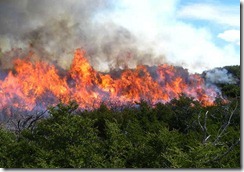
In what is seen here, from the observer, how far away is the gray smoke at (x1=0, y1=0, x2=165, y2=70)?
8.17 m

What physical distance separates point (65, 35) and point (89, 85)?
1158mm

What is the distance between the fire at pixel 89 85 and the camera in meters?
8.83

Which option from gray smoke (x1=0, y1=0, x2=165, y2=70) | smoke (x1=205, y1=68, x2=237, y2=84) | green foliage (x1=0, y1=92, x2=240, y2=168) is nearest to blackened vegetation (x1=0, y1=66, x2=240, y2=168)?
green foliage (x1=0, y1=92, x2=240, y2=168)

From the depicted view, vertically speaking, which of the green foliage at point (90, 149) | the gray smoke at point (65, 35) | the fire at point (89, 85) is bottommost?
the green foliage at point (90, 149)

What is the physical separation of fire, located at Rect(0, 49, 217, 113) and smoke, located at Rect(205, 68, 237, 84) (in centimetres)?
19

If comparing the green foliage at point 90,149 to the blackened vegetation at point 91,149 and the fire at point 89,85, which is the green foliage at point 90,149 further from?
the fire at point 89,85

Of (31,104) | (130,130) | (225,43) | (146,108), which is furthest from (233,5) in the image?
(146,108)

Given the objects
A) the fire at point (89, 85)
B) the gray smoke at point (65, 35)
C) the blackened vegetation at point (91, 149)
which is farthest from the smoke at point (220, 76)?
the gray smoke at point (65, 35)

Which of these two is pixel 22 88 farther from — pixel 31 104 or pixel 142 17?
pixel 142 17

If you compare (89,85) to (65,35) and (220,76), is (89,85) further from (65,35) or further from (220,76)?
(220,76)

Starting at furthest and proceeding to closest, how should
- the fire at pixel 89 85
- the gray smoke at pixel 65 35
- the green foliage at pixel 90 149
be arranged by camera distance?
1. the fire at pixel 89 85
2. the gray smoke at pixel 65 35
3. the green foliage at pixel 90 149

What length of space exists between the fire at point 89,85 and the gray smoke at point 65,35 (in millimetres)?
204

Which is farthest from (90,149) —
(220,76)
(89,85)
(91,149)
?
(220,76)

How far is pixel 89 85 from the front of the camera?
9977 mm
